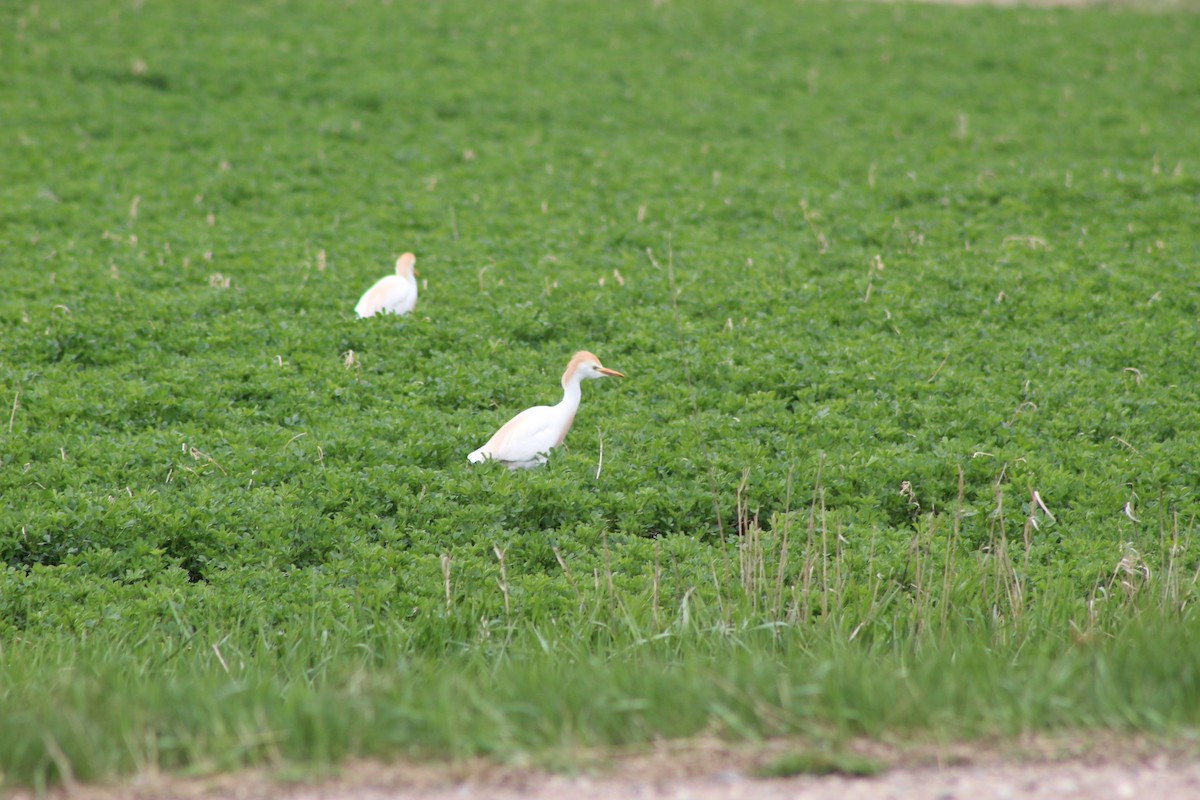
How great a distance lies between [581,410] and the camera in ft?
26.7

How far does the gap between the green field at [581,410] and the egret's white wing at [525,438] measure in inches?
7.7

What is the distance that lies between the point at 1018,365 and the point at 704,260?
11.4 feet

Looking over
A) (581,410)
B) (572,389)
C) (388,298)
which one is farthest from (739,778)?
(388,298)

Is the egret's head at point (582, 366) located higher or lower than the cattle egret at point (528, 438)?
higher

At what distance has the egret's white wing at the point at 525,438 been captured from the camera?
7.08 meters

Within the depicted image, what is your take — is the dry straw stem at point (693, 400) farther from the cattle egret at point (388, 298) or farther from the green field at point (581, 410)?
the cattle egret at point (388, 298)

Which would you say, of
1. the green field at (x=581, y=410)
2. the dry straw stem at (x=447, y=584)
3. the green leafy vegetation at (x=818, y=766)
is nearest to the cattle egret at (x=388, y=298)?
the green field at (x=581, y=410)

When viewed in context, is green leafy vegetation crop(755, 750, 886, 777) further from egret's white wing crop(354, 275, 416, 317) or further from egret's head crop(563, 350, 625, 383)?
egret's white wing crop(354, 275, 416, 317)

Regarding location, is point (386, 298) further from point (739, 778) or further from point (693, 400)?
point (739, 778)

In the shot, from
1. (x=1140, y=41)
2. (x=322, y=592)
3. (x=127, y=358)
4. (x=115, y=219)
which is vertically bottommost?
(x=322, y=592)

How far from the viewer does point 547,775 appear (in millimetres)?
3746

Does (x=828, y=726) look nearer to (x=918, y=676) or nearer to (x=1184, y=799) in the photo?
(x=918, y=676)

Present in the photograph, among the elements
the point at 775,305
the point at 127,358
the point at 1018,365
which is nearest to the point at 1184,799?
the point at 1018,365

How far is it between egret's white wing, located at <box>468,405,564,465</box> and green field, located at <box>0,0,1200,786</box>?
196 mm
